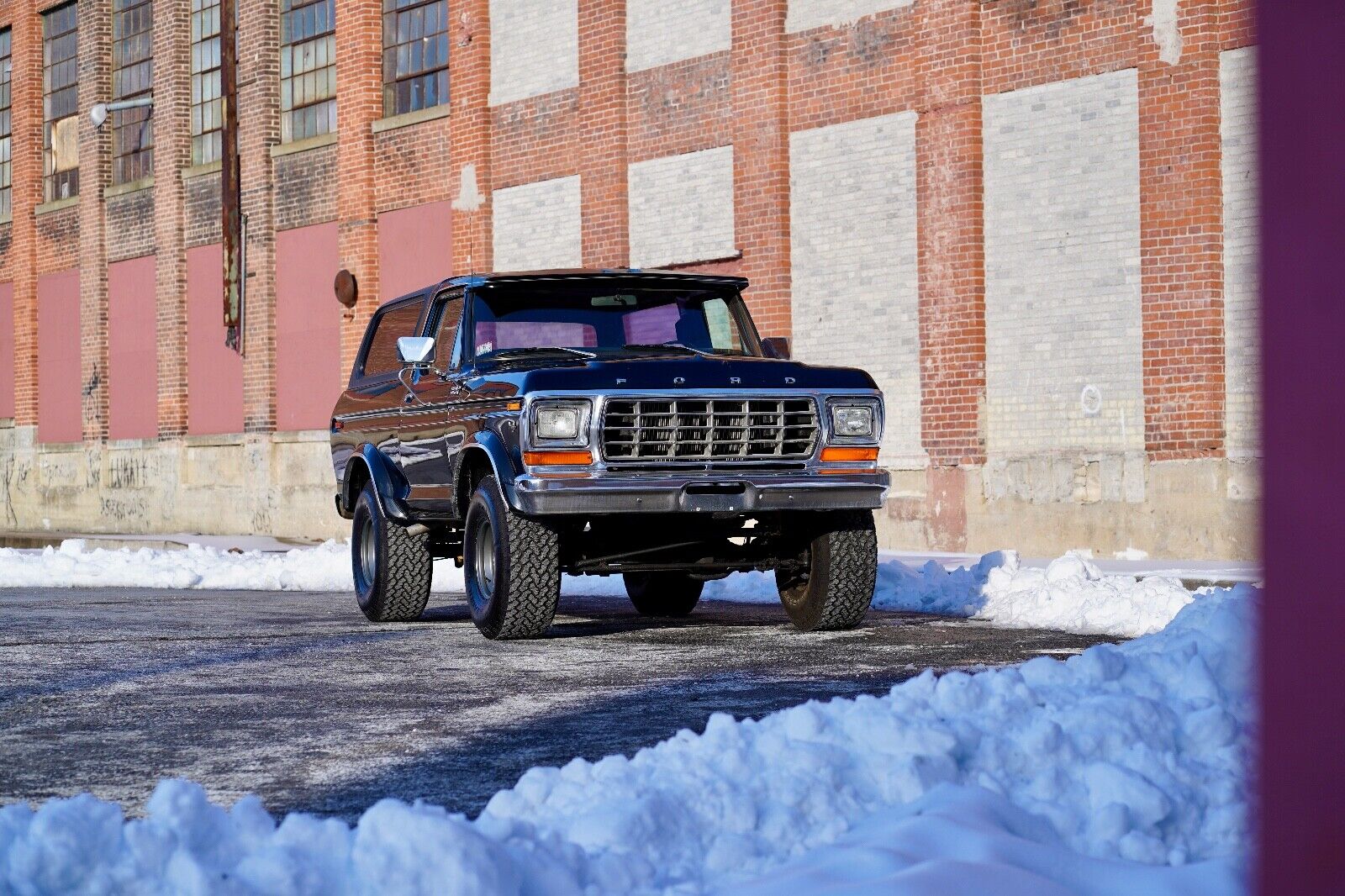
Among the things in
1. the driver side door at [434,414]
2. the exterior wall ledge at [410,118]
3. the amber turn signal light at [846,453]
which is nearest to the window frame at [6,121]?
the exterior wall ledge at [410,118]

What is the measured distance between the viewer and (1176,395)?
17.7 m

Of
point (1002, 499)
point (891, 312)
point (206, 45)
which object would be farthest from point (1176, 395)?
point (206, 45)

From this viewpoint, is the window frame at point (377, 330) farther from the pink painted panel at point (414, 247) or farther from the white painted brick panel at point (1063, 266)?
the pink painted panel at point (414, 247)

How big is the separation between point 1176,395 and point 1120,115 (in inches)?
107

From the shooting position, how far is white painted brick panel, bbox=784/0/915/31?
67.6 feet

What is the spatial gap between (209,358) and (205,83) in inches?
180

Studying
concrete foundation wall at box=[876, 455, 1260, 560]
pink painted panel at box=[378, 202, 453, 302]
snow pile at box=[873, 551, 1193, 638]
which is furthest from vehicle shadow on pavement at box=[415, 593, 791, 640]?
pink painted panel at box=[378, 202, 453, 302]

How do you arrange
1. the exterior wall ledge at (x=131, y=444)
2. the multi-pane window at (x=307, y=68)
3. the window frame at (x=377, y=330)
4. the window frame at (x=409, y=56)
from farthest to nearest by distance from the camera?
1. the exterior wall ledge at (x=131, y=444)
2. the multi-pane window at (x=307, y=68)
3. the window frame at (x=409, y=56)
4. the window frame at (x=377, y=330)

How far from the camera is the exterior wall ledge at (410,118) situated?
26.8 meters

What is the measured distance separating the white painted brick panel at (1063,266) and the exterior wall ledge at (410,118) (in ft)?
31.9

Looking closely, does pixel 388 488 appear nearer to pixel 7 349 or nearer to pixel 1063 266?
pixel 1063 266

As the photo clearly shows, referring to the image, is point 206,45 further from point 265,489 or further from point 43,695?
point 43,695

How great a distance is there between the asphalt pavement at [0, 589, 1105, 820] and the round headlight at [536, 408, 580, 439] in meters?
1.11

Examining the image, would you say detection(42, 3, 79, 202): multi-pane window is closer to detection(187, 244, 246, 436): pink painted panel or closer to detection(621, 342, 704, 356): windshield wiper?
detection(187, 244, 246, 436): pink painted panel
